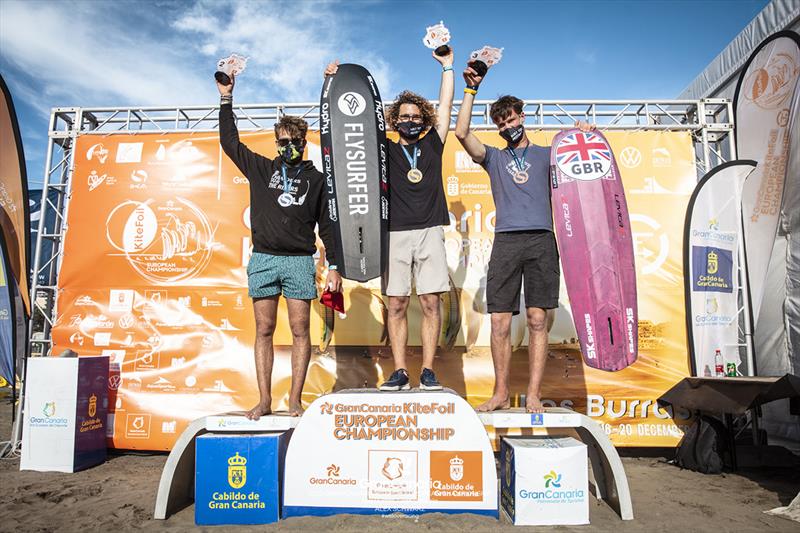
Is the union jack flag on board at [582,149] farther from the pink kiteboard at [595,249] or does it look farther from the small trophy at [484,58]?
the small trophy at [484,58]

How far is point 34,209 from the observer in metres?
10.9

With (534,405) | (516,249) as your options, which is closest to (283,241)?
(516,249)

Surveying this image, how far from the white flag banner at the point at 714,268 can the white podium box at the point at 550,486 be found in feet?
7.84

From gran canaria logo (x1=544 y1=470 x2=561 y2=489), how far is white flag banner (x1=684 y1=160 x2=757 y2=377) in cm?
248

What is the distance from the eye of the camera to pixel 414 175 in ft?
9.53

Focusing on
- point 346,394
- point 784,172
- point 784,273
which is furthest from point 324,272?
point 784,273

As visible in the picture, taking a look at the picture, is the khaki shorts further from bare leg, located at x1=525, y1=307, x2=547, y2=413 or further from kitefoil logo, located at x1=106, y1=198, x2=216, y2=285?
kitefoil logo, located at x1=106, y1=198, x2=216, y2=285

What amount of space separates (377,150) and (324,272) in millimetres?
1686

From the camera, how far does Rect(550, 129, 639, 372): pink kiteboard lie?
3.25m

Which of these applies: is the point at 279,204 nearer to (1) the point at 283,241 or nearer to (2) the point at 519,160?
(1) the point at 283,241

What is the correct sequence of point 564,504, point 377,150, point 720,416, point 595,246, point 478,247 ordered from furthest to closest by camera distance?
point 478,247, point 720,416, point 595,246, point 377,150, point 564,504

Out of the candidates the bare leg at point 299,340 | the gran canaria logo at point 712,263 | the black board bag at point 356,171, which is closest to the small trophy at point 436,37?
the black board bag at point 356,171

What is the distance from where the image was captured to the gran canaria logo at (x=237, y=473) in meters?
2.54

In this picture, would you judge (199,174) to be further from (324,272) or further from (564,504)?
(564,504)
